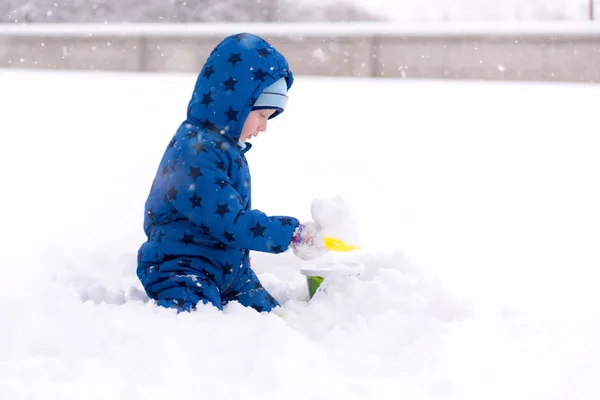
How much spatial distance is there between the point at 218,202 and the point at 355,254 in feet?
3.69

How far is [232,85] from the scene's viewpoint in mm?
2725

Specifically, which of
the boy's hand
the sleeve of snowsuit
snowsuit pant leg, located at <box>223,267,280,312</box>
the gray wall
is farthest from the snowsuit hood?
the gray wall

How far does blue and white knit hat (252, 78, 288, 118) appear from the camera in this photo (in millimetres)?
2805

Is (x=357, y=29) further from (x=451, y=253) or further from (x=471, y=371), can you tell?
(x=471, y=371)

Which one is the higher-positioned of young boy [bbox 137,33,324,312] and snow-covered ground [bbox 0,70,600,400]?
young boy [bbox 137,33,324,312]

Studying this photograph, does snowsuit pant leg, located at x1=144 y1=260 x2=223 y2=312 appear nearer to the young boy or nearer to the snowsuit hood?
the young boy

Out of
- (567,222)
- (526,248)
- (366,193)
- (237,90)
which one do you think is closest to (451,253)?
(526,248)

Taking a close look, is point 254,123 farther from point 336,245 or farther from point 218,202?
point 336,245

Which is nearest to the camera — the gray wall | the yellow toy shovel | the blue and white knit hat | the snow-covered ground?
the snow-covered ground

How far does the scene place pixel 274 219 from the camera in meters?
2.62

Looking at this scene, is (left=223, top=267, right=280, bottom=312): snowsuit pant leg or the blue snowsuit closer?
the blue snowsuit

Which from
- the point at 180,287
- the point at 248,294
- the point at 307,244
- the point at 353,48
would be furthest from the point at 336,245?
the point at 353,48

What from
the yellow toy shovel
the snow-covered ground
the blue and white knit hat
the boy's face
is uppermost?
the blue and white knit hat

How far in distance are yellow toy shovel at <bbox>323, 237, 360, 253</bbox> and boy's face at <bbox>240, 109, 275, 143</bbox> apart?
1.89 feet
